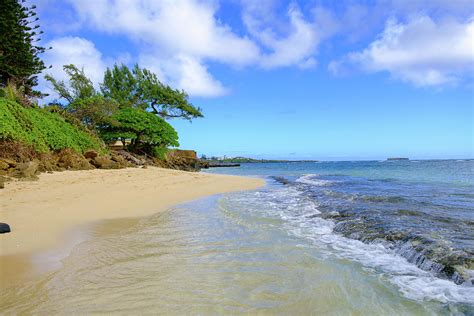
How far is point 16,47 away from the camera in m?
24.0

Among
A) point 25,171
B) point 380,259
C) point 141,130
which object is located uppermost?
point 141,130

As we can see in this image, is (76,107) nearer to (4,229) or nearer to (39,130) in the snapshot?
(39,130)

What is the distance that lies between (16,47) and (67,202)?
21.3m

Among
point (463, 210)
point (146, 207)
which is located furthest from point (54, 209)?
point (463, 210)

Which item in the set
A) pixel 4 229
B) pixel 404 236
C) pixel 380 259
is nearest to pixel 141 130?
pixel 4 229

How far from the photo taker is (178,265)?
436 cm

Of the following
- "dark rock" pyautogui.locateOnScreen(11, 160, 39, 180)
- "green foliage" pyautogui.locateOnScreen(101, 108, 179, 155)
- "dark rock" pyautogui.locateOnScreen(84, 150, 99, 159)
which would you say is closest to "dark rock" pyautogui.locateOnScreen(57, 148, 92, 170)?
"dark rock" pyautogui.locateOnScreen(84, 150, 99, 159)

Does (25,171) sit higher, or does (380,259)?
(25,171)

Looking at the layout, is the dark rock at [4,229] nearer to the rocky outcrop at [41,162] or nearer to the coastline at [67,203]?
the coastline at [67,203]

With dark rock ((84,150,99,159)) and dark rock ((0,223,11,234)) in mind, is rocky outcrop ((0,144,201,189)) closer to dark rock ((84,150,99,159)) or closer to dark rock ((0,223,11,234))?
dark rock ((84,150,99,159))

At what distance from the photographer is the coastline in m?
5.51

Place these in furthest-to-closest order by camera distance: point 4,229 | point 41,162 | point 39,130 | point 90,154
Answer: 1. point 90,154
2. point 39,130
3. point 41,162
4. point 4,229

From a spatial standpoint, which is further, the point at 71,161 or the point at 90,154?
the point at 90,154

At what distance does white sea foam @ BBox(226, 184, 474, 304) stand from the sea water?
0.02m
